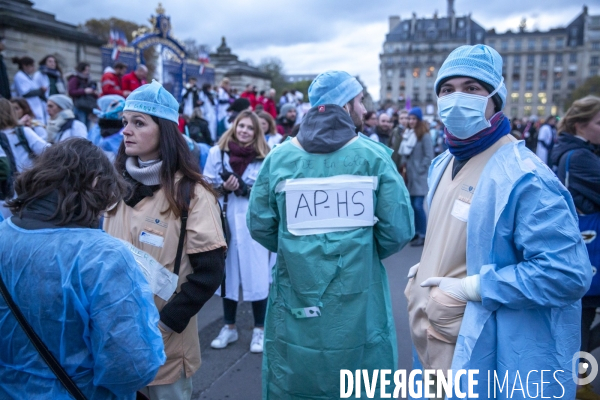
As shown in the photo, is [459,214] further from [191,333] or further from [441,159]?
[191,333]

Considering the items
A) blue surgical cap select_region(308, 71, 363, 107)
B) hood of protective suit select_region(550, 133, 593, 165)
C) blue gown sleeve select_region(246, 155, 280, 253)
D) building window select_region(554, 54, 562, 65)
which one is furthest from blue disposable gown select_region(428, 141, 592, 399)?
building window select_region(554, 54, 562, 65)

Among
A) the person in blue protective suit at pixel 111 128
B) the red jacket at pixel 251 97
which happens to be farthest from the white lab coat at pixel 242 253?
the red jacket at pixel 251 97

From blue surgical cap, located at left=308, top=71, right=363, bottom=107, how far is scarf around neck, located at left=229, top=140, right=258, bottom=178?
2.10 m

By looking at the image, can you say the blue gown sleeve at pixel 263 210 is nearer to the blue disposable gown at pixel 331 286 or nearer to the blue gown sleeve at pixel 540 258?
the blue disposable gown at pixel 331 286

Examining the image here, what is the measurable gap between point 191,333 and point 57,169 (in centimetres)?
129

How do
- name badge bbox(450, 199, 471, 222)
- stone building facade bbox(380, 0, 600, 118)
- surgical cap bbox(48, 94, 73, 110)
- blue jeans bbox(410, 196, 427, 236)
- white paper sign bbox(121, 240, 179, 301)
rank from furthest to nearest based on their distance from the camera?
stone building facade bbox(380, 0, 600, 118) < blue jeans bbox(410, 196, 427, 236) < surgical cap bbox(48, 94, 73, 110) < white paper sign bbox(121, 240, 179, 301) < name badge bbox(450, 199, 471, 222)

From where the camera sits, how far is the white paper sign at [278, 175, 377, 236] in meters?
2.45

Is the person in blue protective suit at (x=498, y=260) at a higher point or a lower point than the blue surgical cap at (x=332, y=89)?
lower

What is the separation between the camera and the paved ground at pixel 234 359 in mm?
3740

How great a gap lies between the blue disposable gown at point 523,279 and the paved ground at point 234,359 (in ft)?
7.38

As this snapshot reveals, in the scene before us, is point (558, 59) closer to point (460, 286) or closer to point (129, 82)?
point (129, 82)

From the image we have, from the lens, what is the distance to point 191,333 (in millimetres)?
2586

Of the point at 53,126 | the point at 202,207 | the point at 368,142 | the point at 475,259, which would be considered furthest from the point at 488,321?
the point at 53,126

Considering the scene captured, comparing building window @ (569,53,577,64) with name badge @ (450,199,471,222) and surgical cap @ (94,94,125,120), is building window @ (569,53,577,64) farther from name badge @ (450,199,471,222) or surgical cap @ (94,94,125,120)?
name badge @ (450,199,471,222)
